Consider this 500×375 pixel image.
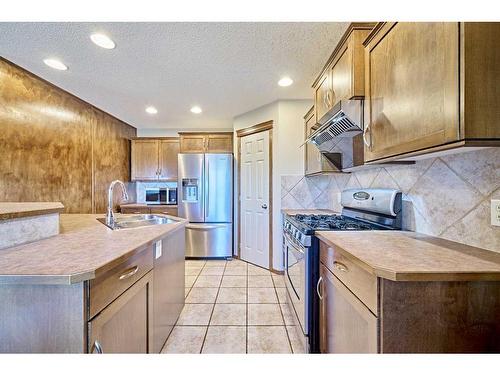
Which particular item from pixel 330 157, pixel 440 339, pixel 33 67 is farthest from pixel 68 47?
pixel 440 339

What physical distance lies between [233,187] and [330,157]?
1.91 m

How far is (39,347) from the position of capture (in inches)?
30.5

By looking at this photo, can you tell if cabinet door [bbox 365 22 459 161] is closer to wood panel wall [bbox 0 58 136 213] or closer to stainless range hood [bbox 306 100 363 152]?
stainless range hood [bbox 306 100 363 152]

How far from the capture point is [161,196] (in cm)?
452

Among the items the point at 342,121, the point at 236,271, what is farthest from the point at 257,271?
the point at 342,121

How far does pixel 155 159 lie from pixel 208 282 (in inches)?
108

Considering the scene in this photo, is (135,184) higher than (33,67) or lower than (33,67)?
lower

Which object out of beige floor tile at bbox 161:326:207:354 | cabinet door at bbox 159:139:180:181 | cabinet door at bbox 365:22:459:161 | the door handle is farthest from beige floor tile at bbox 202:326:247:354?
cabinet door at bbox 159:139:180:181

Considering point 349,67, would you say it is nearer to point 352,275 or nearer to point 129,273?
point 352,275

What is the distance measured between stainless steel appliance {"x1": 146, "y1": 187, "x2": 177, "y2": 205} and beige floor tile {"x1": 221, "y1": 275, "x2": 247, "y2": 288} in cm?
213

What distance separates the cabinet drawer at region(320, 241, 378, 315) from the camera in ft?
2.82

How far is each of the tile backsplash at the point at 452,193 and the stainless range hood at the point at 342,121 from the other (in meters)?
0.44
